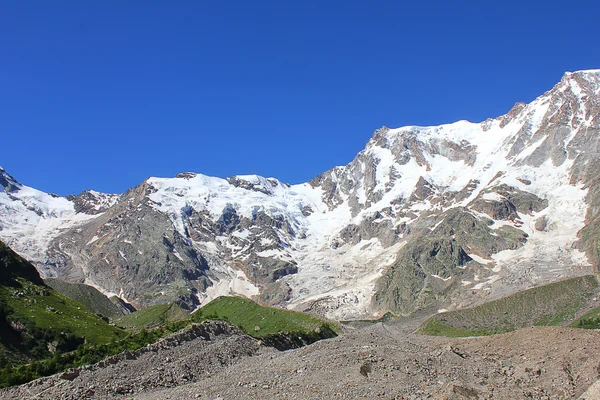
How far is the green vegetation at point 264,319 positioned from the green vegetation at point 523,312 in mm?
72332

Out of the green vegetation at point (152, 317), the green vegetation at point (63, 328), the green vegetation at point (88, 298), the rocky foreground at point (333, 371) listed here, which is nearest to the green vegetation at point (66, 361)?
the green vegetation at point (63, 328)

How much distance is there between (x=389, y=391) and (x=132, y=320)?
169 feet

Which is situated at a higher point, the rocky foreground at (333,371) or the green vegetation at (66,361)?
the green vegetation at (66,361)

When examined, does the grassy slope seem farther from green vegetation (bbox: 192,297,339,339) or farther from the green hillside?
green vegetation (bbox: 192,297,339,339)

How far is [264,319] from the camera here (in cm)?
6316

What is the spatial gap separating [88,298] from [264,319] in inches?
1986

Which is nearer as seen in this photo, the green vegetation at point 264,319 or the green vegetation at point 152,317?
the green vegetation at point 264,319

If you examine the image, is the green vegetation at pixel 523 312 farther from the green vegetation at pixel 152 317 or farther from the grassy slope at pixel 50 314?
the grassy slope at pixel 50 314

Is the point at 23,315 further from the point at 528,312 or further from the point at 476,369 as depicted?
the point at 528,312

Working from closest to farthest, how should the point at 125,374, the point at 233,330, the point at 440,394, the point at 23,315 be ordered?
the point at 440,394, the point at 125,374, the point at 233,330, the point at 23,315

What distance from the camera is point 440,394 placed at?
91.5 ft

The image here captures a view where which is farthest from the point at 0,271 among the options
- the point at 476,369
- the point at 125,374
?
the point at 476,369

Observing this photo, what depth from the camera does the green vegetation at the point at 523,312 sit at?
451 feet

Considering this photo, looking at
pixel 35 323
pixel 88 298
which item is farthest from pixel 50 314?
pixel 88 298
